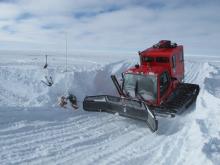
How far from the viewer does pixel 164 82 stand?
1184 centimetres

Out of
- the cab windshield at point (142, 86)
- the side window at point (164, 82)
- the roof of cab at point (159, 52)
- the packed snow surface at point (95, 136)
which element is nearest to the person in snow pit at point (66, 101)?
the packed snow surface at point (95, 136)

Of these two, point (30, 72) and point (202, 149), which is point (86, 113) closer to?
point (202, 149)

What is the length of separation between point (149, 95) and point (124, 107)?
1.31 metres

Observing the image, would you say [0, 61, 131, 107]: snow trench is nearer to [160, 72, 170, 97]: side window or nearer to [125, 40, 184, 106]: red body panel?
[125, 40, 184, 106]: red body panel

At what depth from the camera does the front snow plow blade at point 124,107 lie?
9584mm

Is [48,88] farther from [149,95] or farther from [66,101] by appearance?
[149,95]

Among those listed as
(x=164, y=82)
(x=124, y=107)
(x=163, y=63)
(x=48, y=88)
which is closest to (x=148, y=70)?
(x=164, y=82)

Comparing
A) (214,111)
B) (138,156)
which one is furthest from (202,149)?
(214,111)

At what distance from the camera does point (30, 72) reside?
1856cm

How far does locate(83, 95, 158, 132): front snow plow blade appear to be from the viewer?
31.4 ft

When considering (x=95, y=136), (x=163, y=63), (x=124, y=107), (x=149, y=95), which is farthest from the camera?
(x=163, y=63)

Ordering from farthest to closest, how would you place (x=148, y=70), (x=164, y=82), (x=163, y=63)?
(x=163, y=63) → (x=164, y=82) → (x=148, y=70)

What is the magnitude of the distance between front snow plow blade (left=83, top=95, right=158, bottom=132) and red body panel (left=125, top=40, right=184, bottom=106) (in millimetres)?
1158

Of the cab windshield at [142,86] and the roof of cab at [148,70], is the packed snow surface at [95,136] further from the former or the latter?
the roof of cab at [148,70]
